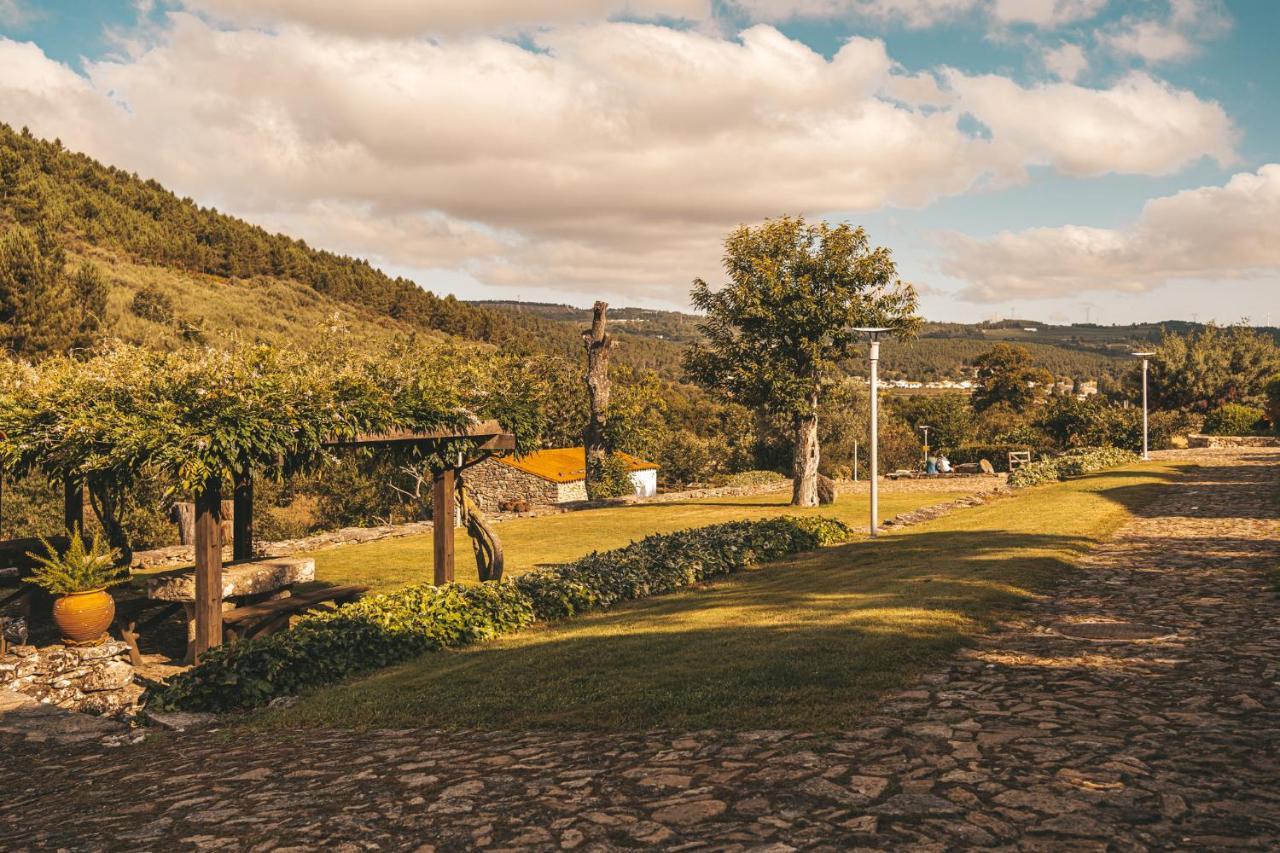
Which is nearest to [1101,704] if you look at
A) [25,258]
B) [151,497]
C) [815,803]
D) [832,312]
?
[815,803]

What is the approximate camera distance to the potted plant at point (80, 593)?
38.0 feet

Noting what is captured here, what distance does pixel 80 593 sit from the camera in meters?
11.7

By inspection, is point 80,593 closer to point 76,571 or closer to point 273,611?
point 76,571

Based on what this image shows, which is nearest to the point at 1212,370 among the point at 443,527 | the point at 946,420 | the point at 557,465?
the point at 946,420

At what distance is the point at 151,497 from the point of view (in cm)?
3741

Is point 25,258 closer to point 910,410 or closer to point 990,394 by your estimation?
point 910,410

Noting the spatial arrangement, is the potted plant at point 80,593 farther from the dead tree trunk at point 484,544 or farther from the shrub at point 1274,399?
the shrub at point 1274,399

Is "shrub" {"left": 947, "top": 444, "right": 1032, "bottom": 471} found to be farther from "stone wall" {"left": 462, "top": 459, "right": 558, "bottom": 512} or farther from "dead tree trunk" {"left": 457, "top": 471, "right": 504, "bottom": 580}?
"dead tree trunk" {"left": 457, "top": 471, "right": 504, "bottom": 580}

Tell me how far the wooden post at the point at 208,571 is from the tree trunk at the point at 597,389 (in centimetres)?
2587

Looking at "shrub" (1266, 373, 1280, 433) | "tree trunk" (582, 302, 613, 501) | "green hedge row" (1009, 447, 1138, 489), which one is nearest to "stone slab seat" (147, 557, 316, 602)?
"tree trunk" (582, 302, 613, 501)

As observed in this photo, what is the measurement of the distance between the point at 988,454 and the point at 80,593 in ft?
153

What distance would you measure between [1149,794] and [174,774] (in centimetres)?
682

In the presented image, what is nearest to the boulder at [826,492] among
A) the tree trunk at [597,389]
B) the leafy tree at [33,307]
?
the tree trunk at [597,389]

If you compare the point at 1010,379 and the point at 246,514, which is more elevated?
the point at 1010,379
